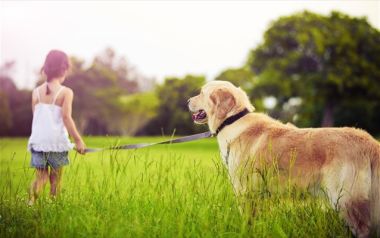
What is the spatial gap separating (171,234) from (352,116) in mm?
32184

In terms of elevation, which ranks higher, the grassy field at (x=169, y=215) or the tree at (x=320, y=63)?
the tree at (x=320, y=63)

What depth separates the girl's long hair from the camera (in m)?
6.46

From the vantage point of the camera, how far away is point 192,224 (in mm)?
4418

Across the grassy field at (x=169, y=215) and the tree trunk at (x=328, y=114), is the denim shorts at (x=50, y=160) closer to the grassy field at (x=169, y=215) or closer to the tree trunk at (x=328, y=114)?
the grassy field at (x=169, y=215)

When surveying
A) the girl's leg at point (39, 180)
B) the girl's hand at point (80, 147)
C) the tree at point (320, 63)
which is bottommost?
the girl's leg at point (39, 180)

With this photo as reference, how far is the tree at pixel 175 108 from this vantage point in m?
37.7

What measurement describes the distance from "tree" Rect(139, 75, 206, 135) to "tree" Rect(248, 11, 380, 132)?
6768mm

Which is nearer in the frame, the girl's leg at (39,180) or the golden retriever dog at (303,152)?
the golden retriever dog at (303,152)

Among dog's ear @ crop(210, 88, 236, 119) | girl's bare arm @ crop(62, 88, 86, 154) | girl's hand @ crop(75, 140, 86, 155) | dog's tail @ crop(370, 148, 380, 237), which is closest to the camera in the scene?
dog's tail @ crop(370, 148, 380, 237)

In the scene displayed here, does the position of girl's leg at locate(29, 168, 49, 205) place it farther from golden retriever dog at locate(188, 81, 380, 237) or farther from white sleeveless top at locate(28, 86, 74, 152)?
golden retriever dog at locate(188, 81, 380, 237)

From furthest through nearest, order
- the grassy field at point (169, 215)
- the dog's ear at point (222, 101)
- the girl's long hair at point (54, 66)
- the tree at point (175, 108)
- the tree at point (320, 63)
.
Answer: the tree at point (175, 108)
the tree at point (320, 63)
the girl's long hair at point (54, 66)
the dog's ear at point (222, 101)
the grassy field at point (169, 215)

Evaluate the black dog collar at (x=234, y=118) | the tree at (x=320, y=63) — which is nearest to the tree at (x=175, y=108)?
the tree at (x=320, y=63)

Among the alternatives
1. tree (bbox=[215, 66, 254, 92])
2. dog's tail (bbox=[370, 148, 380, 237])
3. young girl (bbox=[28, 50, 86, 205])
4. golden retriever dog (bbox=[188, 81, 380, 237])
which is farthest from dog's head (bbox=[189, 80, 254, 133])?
tree (bbox=[215, 66, 254, 92])

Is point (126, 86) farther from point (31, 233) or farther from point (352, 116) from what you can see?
point (31, 233)
